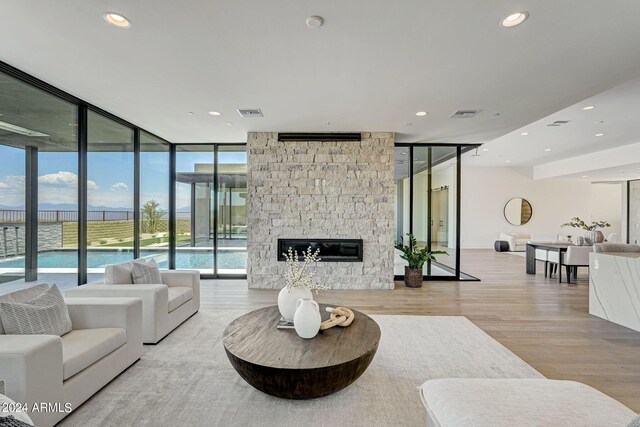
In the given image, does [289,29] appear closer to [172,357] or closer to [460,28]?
[460,28]

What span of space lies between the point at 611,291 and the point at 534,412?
4.02 meters

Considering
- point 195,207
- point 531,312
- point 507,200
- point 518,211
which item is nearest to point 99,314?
point 195,207

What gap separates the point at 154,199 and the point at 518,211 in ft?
39.3

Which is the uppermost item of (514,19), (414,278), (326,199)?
(514,19)

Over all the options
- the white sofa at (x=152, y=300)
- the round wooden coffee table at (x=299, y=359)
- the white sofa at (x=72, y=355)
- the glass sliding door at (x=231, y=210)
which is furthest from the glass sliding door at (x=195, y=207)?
the round wooden coffee table at (x=299, y=359)

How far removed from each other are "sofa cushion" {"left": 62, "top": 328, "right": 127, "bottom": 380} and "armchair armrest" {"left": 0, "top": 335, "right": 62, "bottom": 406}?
12 centimetres

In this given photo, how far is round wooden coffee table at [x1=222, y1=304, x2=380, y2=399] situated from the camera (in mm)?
2002

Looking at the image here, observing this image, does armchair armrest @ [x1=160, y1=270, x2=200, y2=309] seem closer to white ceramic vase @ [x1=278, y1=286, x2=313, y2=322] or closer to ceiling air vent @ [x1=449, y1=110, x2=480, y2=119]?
white ceramic vase @ [x1=278, y1=286, x2=313, y2=322]

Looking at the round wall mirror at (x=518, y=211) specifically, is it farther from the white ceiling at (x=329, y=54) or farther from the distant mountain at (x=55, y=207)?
the distant mountain at (x=55, y=207)

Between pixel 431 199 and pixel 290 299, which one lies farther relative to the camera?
pixel 431 199

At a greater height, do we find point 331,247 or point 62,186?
point 62,186

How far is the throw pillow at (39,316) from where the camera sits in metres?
2.04

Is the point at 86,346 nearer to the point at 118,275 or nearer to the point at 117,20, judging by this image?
the point at 118,275

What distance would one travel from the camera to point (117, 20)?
7.48ft
